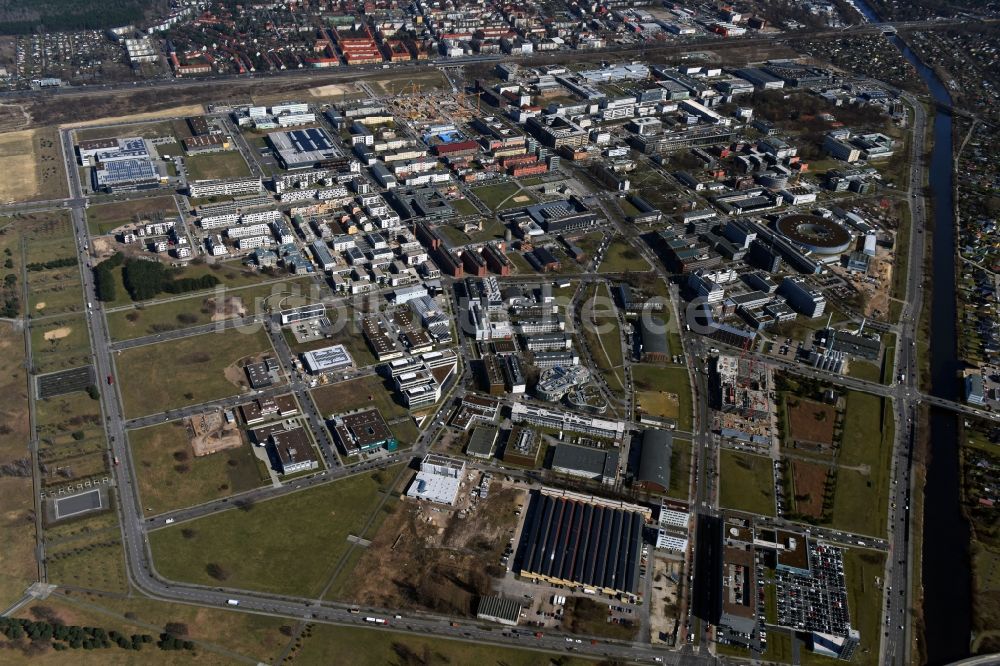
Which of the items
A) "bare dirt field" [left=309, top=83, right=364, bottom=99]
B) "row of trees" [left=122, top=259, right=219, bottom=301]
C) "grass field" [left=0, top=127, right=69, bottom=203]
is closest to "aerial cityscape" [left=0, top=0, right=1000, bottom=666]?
"row of trees" [left=122, top=259, right=219, bottom=301]

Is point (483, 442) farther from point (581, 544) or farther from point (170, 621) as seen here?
point (170, 621)

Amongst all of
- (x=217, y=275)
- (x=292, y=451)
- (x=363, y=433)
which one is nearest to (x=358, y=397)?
(x=363, y=433)

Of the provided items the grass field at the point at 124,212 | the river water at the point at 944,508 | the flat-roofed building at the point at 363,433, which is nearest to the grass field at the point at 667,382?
the river water at the point at 944,508

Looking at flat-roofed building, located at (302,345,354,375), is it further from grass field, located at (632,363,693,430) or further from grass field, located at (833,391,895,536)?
grass field, located at (833,391,895,536)

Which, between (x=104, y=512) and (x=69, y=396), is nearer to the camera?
(x=104, y=512)

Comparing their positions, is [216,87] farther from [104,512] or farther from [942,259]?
[942,259]

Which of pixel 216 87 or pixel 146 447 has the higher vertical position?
pixel 216 87

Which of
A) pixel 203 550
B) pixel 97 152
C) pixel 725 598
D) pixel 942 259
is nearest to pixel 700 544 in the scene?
pixel 725 598
